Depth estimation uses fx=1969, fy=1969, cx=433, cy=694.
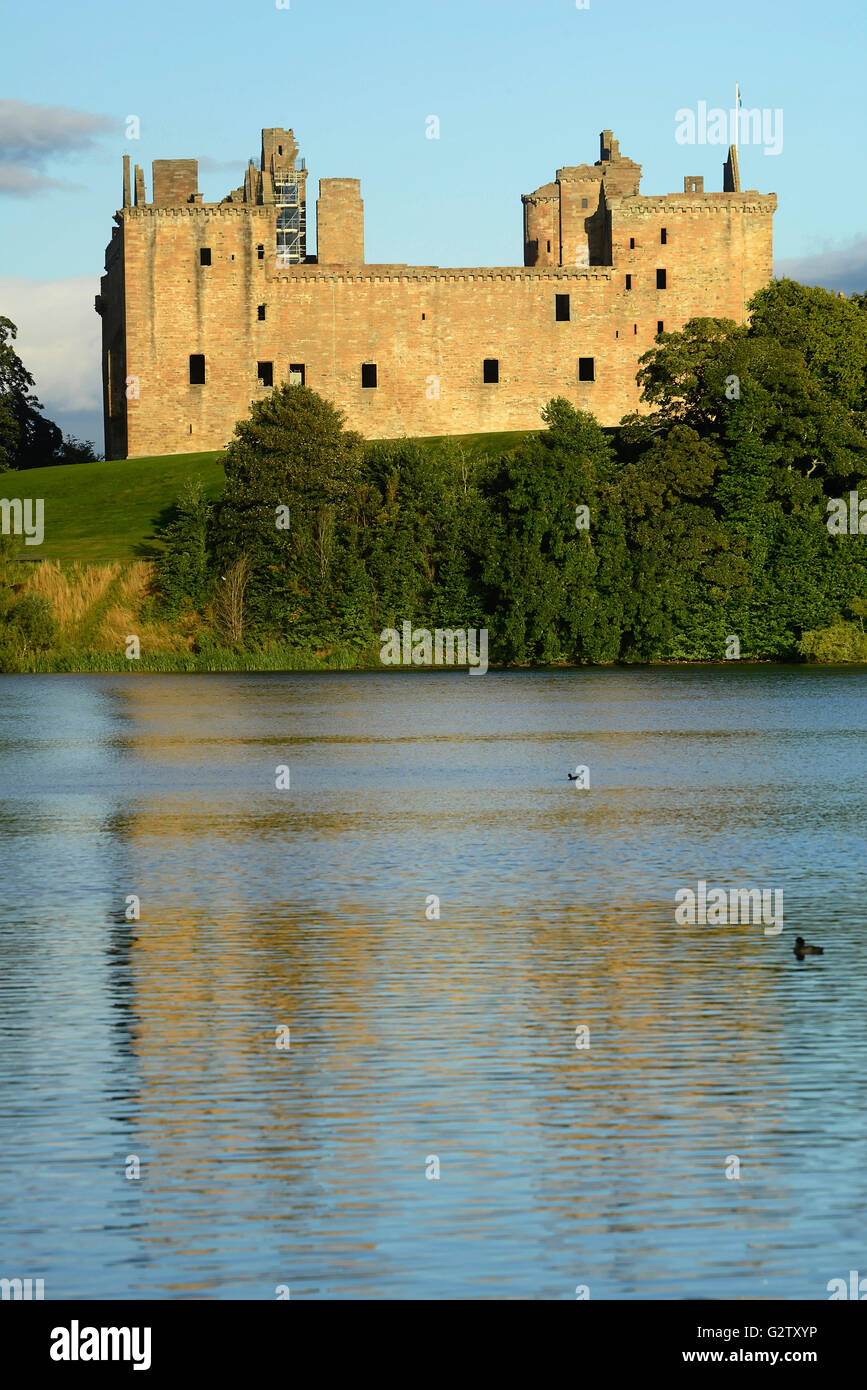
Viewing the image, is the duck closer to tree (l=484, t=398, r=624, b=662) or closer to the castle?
tree (l=484, t=398, r=624, b=662)

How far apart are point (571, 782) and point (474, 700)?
1888 cm

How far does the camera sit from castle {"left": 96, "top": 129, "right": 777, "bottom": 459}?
89500mm

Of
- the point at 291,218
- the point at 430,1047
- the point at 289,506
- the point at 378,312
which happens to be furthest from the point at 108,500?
the point at 430,1047

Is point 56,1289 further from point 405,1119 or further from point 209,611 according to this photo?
point 209,611

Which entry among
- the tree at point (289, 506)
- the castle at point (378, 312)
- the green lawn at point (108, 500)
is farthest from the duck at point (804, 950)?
the castle at point (378, 312)

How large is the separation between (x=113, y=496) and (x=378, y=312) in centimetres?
1826

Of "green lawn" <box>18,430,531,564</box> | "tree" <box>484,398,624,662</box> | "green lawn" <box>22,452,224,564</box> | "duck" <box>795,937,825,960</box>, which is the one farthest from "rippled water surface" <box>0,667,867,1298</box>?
"green lawn" <box>18,430,531,564</box>

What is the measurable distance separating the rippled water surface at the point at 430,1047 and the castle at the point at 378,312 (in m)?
67.0

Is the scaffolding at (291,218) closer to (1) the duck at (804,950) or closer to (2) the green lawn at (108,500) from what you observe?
(2) the green lawn at (108,500)

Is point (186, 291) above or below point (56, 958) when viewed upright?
above

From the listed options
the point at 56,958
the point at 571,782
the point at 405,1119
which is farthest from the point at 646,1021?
the point at 571,782

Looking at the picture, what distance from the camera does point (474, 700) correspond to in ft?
150

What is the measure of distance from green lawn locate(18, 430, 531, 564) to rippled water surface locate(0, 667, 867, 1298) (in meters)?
45.0
